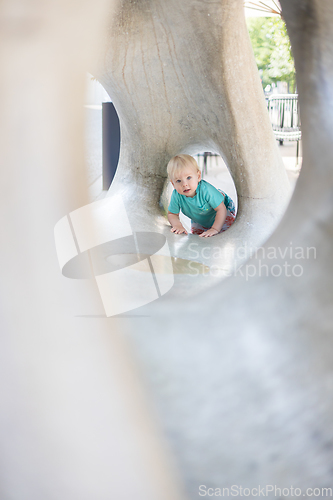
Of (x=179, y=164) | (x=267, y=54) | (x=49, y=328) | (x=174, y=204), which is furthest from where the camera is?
(x=267, y=54)

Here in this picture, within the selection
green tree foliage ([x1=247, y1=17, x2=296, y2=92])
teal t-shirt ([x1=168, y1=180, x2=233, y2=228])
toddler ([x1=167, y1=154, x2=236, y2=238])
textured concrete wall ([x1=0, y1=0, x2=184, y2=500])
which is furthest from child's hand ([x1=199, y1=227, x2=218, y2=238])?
green tree foliage ([x1=247, y1=17, x2=296, y2=92])

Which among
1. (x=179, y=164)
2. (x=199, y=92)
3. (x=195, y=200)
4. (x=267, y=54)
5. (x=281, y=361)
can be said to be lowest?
(x=281, y=361)

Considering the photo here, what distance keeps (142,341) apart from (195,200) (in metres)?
1.35

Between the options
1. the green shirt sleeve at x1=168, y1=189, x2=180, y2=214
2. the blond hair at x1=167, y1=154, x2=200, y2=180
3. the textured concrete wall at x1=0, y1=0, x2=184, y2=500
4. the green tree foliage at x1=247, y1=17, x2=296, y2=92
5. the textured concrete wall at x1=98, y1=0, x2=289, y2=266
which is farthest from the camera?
the green tree foliage at x1=247, y1=17, x2=296, y2=92

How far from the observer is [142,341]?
854 millimetres

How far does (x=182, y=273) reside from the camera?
5.21 ft

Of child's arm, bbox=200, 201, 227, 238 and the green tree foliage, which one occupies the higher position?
the green tree foliage

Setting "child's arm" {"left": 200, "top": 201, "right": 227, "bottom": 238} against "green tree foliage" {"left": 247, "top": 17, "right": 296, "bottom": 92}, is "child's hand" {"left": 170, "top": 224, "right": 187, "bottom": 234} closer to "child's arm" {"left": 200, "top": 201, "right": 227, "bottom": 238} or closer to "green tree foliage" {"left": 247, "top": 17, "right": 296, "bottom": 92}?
"child's arm" {"left": 200, "top": 201, "right": 227, "bottom": 238}

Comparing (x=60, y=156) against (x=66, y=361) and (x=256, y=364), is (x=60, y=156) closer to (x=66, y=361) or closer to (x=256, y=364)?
(x=66, y=361)

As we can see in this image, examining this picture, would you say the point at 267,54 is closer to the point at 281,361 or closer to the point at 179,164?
the point at 179,164

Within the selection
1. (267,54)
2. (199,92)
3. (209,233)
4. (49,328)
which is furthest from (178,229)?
(267,54)

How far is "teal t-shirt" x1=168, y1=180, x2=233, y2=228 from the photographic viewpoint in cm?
211

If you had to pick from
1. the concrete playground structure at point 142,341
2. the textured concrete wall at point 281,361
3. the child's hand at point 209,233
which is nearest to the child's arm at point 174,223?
the child's hand at point 209,233

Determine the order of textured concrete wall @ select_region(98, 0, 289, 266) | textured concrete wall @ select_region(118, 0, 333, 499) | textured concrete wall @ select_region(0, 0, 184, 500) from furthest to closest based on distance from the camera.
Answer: textured concrete wall @ select_region(98, 0, 289, 266) < textured concrete wall @ select_region(118, 0, 333, 499) < textured concrete wall @ select_region(0, 0, 184, 500)
